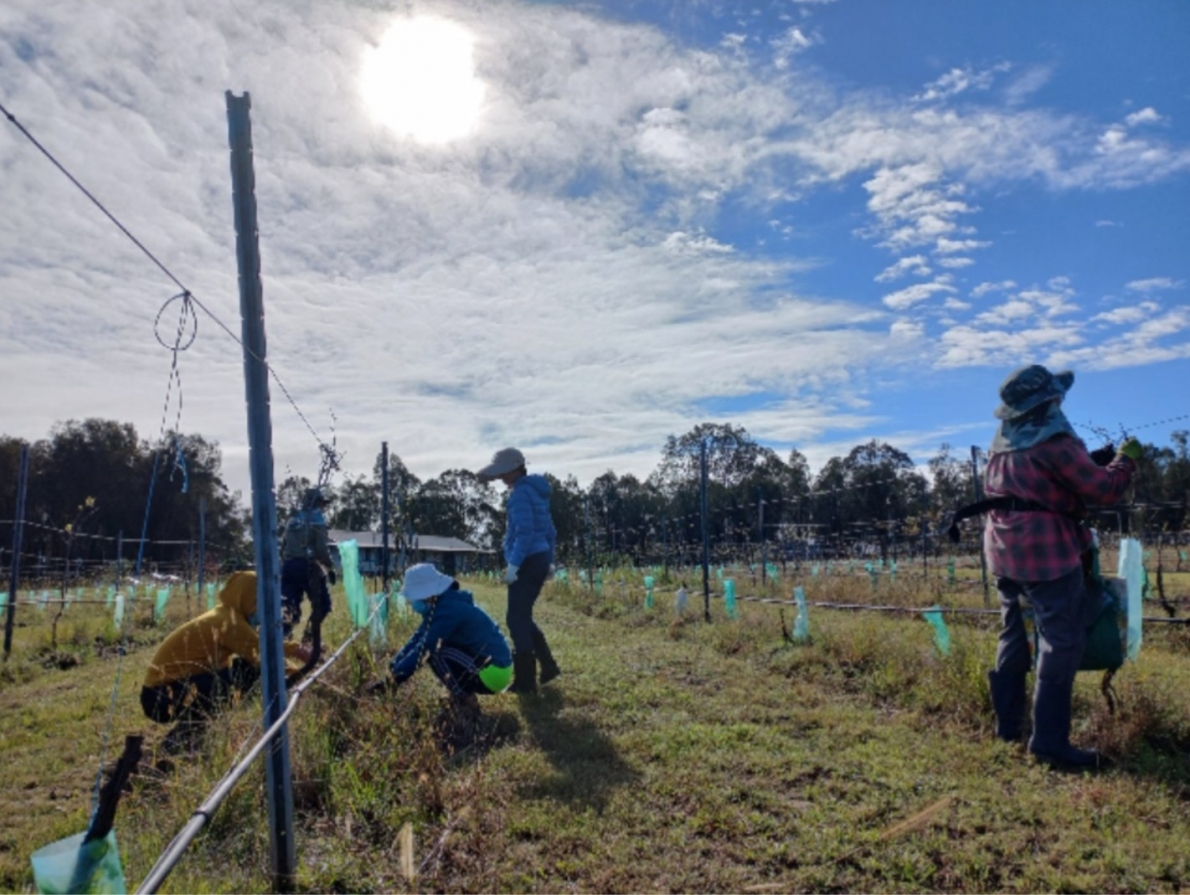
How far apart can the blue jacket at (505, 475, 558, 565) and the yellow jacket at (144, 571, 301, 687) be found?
63.5 inches

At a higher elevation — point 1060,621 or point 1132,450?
point 1132,450

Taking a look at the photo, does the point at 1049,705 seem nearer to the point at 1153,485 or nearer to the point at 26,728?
the point at 26,728

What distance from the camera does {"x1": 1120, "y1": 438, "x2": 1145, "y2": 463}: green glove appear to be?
11.2 feet

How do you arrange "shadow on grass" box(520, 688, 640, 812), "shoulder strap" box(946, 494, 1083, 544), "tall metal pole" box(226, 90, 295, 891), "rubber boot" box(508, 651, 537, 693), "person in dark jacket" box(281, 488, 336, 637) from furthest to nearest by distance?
"person in dark jacket" box(281, 488, 336, 637) → "rubber boot" box(508, 651, 537, 693) → "shoulder strap" box(946, 494, 1083, 544) → "shadow on grass" box(520, 688, 640, 812) → "tall metal pole" box(226, 90, 295, 891)

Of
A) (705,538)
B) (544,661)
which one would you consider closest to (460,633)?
(544,661)

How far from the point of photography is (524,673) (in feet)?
17.6

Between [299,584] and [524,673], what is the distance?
6.48 ft

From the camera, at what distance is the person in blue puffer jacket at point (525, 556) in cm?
538

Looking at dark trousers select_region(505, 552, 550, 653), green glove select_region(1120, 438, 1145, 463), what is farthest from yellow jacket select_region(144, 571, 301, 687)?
green glove select_region(1120, 438, 1145, 463)

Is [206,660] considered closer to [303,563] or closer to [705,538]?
[303,563]

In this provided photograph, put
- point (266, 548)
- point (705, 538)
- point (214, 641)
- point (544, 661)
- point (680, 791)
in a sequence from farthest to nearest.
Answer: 1. point (705, 538)
2. point (544, 661)
3. point (214, 641)
4. point (680, 791)
5. point (266, 548)

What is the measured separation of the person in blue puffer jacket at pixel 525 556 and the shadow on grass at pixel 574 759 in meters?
0.44

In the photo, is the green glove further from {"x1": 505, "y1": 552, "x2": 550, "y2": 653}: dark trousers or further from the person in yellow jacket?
the person in yellow jacket

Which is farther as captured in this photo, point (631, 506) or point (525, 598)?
point (631, 506)
